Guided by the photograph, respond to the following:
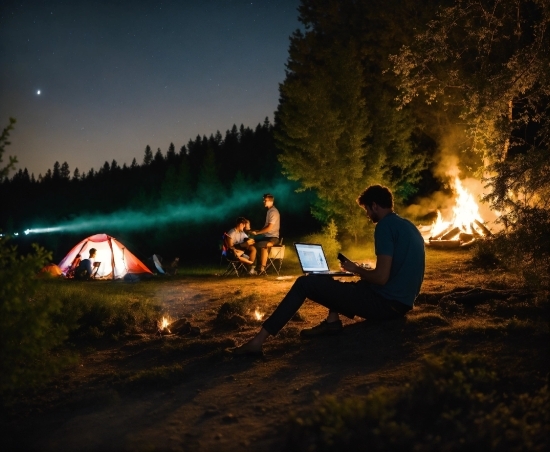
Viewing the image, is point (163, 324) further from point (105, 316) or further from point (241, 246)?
point (241, 246)

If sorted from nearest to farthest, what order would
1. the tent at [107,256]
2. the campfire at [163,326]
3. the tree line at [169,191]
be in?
the campfire at [163,326], the tent at [107,256], the tree line at [169,191]

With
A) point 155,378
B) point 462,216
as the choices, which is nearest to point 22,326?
point 155,378

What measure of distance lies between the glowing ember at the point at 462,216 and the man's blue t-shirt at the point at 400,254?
11.2 m

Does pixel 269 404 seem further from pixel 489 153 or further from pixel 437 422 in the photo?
pixel 489 153

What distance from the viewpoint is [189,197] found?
3681cm

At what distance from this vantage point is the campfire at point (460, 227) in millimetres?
15828

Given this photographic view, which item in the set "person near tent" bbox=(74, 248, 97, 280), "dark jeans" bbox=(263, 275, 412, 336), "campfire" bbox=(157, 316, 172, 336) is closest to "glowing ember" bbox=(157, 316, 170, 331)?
"campfire" bbox=(157, 316, 172, 336)

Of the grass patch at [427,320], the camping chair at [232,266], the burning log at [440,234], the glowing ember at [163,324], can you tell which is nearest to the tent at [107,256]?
the camping chair at [232,266]

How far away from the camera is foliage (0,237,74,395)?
178 inches

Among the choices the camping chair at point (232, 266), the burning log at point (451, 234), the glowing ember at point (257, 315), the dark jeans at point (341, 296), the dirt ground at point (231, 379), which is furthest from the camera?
the burning log at point (451, 234)

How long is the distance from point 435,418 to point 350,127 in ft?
52.5

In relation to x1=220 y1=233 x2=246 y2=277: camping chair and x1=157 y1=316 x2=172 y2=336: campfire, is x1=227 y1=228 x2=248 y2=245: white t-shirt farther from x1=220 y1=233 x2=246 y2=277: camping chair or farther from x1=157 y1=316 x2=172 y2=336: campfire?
x1=157 y1=316 x2=172 y2=336: campfire

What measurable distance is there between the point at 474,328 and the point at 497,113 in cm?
536

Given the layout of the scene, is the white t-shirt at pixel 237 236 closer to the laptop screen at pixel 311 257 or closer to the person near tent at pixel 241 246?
the person near tent at pixel 241 246
